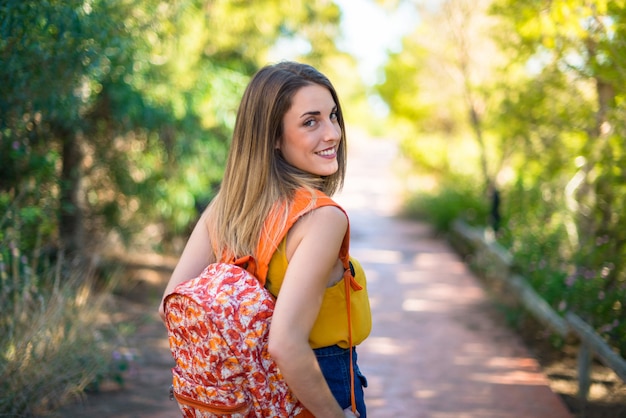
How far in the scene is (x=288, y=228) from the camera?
1.76 meters

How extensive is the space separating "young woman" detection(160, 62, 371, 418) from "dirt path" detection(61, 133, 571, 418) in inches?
113

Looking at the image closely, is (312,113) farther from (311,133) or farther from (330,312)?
(330,312)

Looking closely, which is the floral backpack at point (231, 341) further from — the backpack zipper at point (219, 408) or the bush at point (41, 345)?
the bush at point (41, 345)

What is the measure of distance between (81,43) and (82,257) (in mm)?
3479

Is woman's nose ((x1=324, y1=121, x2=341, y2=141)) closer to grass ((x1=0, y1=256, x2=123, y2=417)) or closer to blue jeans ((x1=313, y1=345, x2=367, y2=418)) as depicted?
blue jeans ((x1=313, y1=345, x2=367, y2=418))

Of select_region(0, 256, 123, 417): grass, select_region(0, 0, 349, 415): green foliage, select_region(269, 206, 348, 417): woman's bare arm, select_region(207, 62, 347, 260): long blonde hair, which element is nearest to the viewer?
select_region(269, 206, 348, 417): woman's bare arm

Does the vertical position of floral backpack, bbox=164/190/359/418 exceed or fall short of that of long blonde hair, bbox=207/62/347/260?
it falls short

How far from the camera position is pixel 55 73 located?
4.18 meters

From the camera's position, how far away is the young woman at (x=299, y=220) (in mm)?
1678

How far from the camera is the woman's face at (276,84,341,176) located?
195cm

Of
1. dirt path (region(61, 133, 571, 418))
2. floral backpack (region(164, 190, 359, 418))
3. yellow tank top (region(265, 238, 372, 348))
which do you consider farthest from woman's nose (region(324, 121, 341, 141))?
dirt path (region(61, 133, 571, 418))

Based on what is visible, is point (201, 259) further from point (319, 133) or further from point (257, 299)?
point (319, 133)

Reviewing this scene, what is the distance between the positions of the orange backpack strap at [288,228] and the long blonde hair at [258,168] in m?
0.03

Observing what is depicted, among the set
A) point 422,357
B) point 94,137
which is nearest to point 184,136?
point 94,137
